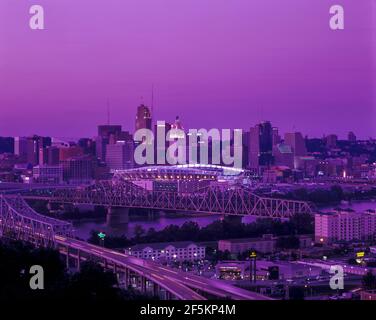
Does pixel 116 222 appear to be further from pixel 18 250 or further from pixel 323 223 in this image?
Answer: pixel 18 250

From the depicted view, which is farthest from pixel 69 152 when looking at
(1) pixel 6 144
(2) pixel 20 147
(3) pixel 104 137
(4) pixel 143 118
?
(4) pixel 143 118

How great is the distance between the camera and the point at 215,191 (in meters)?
7.67

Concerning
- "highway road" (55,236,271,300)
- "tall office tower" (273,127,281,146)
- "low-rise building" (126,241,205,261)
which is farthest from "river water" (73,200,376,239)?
"highway road" (55,236,271,300)

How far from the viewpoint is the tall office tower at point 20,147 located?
612cm

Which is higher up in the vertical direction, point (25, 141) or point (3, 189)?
point (25, 141)

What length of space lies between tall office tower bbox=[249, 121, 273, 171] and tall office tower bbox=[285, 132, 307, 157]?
19 centimetres

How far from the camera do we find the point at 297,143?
835 cm

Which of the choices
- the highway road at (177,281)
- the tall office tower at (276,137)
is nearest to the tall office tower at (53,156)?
the tall office tower at (276,137)

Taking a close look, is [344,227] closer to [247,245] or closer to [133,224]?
[247,245]

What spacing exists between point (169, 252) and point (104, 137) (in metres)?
1.67

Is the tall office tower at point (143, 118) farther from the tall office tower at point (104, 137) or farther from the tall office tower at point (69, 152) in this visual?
the tall office tower at point (69, 152)

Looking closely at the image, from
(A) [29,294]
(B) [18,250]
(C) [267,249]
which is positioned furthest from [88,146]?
(A) [29,294]

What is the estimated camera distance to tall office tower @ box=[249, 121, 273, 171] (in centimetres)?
643

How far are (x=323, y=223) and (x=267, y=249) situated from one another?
100 cm
